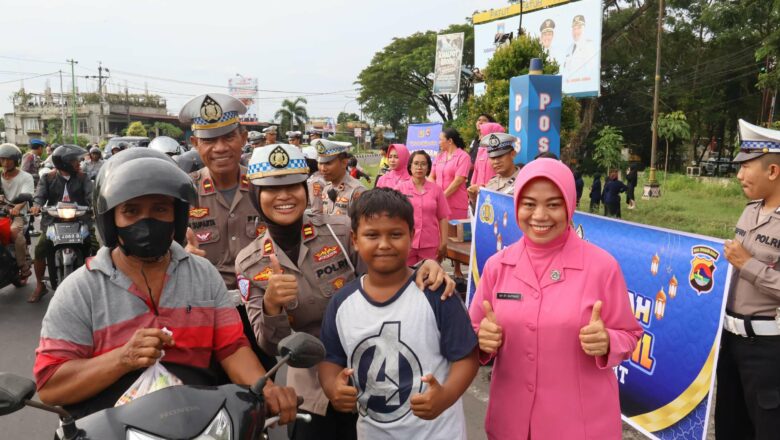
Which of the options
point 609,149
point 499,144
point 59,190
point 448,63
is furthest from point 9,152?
point 448,63

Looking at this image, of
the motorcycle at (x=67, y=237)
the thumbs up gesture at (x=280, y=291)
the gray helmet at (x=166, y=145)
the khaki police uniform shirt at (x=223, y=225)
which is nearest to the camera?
the thumbs up gesture at (x=280, y=291)

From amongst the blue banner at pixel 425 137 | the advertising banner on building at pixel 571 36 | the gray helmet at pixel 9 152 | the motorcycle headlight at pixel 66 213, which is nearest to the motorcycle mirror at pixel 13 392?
the motorcycle headlight at pixel 66 213

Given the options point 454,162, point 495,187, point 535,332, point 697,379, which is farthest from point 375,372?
point 454,162

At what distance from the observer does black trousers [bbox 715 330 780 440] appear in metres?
2.71

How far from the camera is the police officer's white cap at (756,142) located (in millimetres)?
2844

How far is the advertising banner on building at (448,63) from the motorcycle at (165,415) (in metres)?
28.2

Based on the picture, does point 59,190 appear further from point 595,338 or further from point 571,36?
point 571,36

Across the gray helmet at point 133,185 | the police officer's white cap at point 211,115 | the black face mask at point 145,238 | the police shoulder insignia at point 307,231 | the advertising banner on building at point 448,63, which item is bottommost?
the police shoulder insignia at point 307,231

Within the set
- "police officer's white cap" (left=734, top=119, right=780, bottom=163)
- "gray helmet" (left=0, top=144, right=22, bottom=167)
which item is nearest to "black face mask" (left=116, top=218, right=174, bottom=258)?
"police officer's white cap" (left=734, top=119, right=780, bottom=163)

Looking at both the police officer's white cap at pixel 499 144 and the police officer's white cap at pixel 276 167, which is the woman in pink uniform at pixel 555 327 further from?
the police officer's white cap at pixel 499 144

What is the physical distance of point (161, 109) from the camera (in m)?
69.2

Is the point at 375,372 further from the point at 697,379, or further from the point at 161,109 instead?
the point at 161,109

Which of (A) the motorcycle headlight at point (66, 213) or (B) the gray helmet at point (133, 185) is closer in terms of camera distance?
(B) the gray helmet at point (133, 185)

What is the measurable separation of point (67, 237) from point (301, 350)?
616 cm
